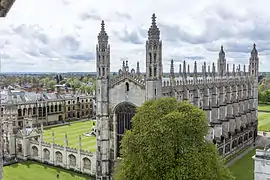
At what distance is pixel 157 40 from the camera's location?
78.2 feet

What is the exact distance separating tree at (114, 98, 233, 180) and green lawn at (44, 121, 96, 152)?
18.4 metres

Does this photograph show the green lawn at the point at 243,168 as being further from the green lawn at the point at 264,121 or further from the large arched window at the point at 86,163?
the green lawn at the point at 264,121

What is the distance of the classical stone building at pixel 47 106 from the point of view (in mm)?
50656

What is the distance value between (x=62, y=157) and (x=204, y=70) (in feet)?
54.7

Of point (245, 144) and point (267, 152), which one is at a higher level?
point (267, 152)

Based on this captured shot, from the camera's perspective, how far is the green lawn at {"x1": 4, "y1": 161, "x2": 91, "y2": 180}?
1109 inches

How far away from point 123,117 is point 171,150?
9.72 metres

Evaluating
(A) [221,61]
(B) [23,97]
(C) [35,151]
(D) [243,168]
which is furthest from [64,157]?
(B) [23,97]

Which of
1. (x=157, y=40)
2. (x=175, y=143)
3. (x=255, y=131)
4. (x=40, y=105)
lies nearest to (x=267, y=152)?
(x=175, y=143)

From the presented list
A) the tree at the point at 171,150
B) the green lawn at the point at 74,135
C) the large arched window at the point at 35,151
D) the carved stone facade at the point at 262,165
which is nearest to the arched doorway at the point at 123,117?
the tree at the point at 171,150

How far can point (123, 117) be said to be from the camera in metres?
26.3

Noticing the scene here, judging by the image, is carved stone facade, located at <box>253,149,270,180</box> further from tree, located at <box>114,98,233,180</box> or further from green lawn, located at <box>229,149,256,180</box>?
green lawn, located at <box>229,149,256,180</box>

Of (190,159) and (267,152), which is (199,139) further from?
(267,152)

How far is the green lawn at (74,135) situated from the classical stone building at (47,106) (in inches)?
125
